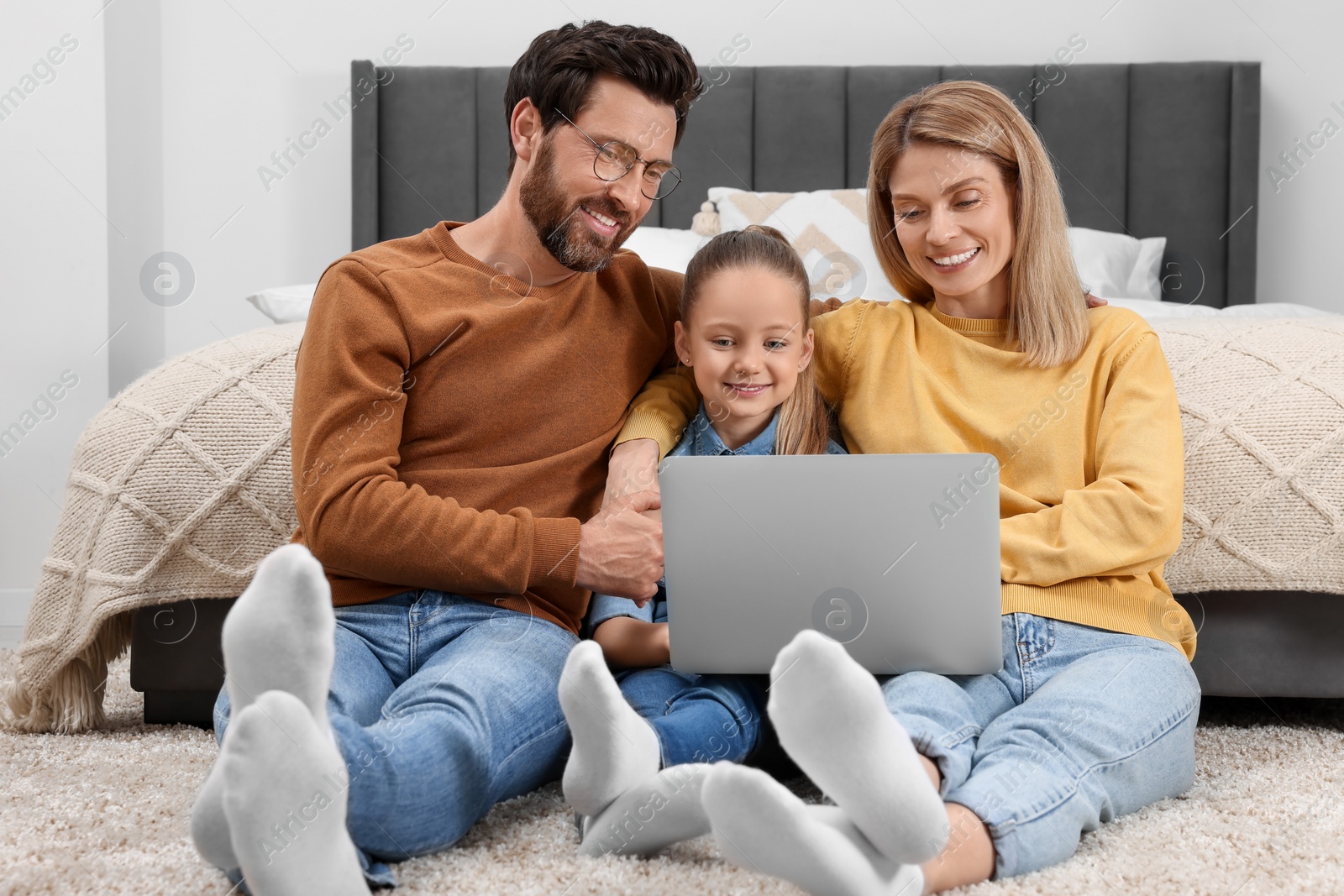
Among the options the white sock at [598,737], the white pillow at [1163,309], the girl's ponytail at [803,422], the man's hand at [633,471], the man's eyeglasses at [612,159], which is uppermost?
the man's eyeglasses at [612,159]

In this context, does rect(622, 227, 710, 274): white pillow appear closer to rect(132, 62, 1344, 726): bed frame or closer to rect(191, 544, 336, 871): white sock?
rect(132, 62, 1344, 726): bed frame

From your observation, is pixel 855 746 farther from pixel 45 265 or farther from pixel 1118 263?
pixel 45 265

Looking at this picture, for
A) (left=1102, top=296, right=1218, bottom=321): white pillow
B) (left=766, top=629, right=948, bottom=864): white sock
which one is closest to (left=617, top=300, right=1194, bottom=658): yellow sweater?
(left=766, top=629, right=948, bottom=864): white sock

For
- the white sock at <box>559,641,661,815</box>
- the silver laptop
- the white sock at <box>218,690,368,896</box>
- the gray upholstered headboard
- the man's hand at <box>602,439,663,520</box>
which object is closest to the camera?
the white sock at <box>218,690,368,896</box>

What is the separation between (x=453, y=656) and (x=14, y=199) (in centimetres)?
218

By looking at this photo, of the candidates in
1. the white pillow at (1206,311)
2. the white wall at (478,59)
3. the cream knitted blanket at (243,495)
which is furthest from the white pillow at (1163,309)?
the white wall at (478,59)

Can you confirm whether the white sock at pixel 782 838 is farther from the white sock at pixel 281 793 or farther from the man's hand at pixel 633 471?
the man's hand at pixel 633 471

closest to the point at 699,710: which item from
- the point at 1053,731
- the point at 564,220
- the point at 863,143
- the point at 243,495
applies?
the point at 1053,731

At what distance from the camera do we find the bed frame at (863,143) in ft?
9.23

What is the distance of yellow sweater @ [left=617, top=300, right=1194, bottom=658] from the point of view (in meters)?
1.13

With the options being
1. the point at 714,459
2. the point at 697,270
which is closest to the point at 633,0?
the point at 697,270

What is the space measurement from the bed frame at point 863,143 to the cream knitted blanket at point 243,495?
4.93ft

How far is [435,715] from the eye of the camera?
3.03 ft

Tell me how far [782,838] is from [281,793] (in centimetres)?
34
